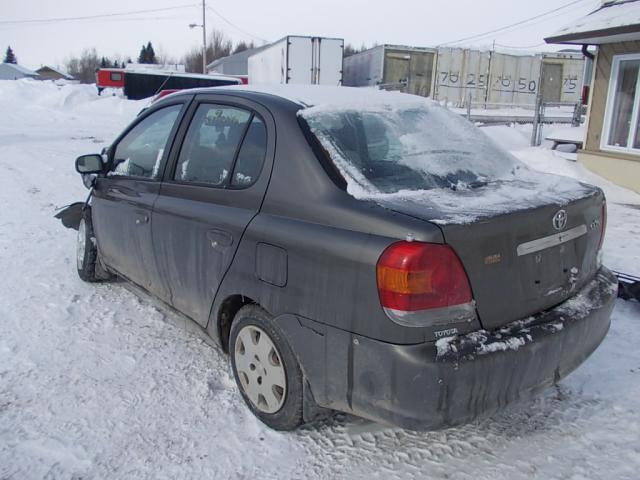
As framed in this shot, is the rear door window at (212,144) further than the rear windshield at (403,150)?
Yes

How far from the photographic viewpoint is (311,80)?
72.2 ft

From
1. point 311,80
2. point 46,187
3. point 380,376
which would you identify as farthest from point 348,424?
point 311,80

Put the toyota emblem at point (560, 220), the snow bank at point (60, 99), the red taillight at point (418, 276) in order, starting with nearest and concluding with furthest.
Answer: the red taillight at point (418, 276), the toyota emblem at point (560, 220), the snow bank at point (60, 99)

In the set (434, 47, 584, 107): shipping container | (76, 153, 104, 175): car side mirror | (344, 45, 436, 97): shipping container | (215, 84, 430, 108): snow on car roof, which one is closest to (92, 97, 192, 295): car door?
(76, 153, 104, 175): car side mirror

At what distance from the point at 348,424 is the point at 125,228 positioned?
210 cm

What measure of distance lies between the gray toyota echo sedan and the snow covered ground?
261 mm

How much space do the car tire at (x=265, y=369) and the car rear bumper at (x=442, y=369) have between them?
0.14 m

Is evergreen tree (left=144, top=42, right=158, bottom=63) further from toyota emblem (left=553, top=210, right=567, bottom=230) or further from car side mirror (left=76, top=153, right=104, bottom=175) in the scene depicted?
toyota emblem (left=553, top=210, right=567, bottom=230)

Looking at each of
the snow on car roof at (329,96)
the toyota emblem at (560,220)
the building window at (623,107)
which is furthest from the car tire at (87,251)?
the building window at (623,107)

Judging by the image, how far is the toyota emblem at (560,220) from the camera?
2480 millimetres

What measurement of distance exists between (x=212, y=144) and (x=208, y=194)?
12.9 inches

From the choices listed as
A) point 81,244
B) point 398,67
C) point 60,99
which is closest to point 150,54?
point 60,99

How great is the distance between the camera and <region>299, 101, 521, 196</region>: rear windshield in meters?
2.60

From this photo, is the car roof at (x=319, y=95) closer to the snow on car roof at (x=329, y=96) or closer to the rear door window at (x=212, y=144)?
the snow on car roof at (x=329, y=96)
